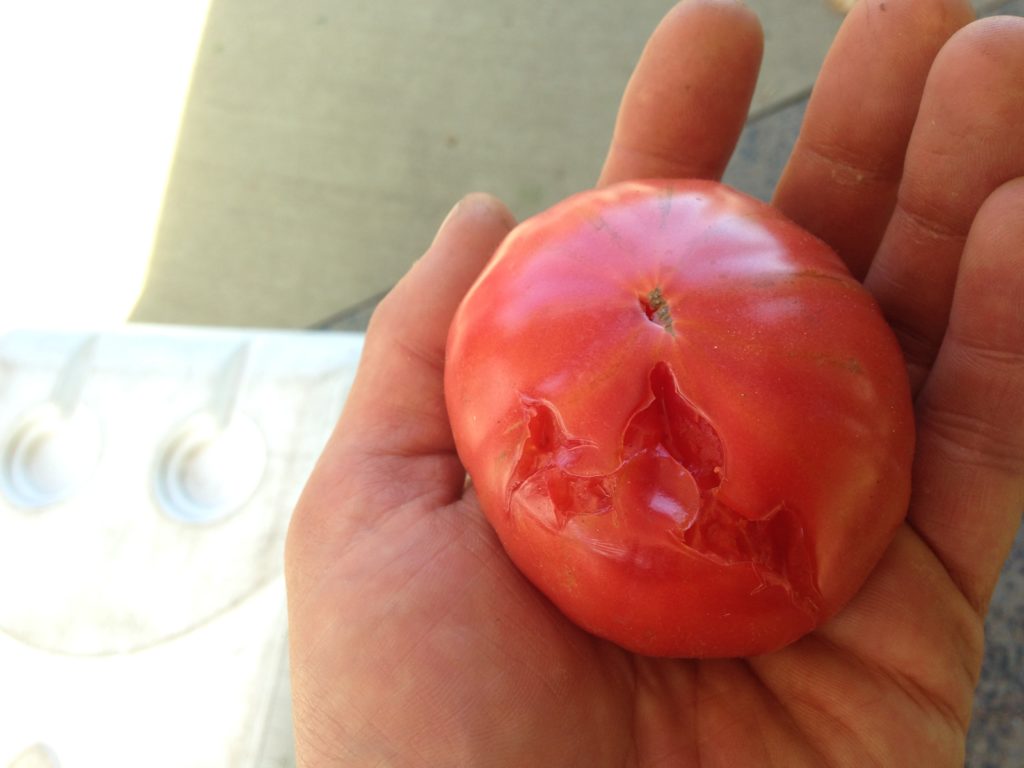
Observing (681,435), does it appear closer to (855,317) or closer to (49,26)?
(855,317)

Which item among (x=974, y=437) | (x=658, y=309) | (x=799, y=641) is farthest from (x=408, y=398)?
(x=974, y=437)

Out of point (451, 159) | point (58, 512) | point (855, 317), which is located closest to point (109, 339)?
point (58, 512)

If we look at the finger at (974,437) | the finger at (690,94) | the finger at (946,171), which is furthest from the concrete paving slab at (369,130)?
the finger at (974,437)

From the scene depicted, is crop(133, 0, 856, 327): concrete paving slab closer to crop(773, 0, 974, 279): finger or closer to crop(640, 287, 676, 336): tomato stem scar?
crop(773, 0, 974, 279): finger

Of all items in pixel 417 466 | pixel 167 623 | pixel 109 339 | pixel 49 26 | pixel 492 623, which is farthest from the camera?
pixel 49 26

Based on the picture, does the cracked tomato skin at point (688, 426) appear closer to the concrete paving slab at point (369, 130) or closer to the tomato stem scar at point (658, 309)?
the tomato stem scar at point (658, 309)

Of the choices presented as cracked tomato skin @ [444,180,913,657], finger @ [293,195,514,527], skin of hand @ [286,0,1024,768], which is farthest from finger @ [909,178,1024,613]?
finger @ [293,195,514,527]

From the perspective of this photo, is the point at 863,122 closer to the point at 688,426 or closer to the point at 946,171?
the point at 946,171
